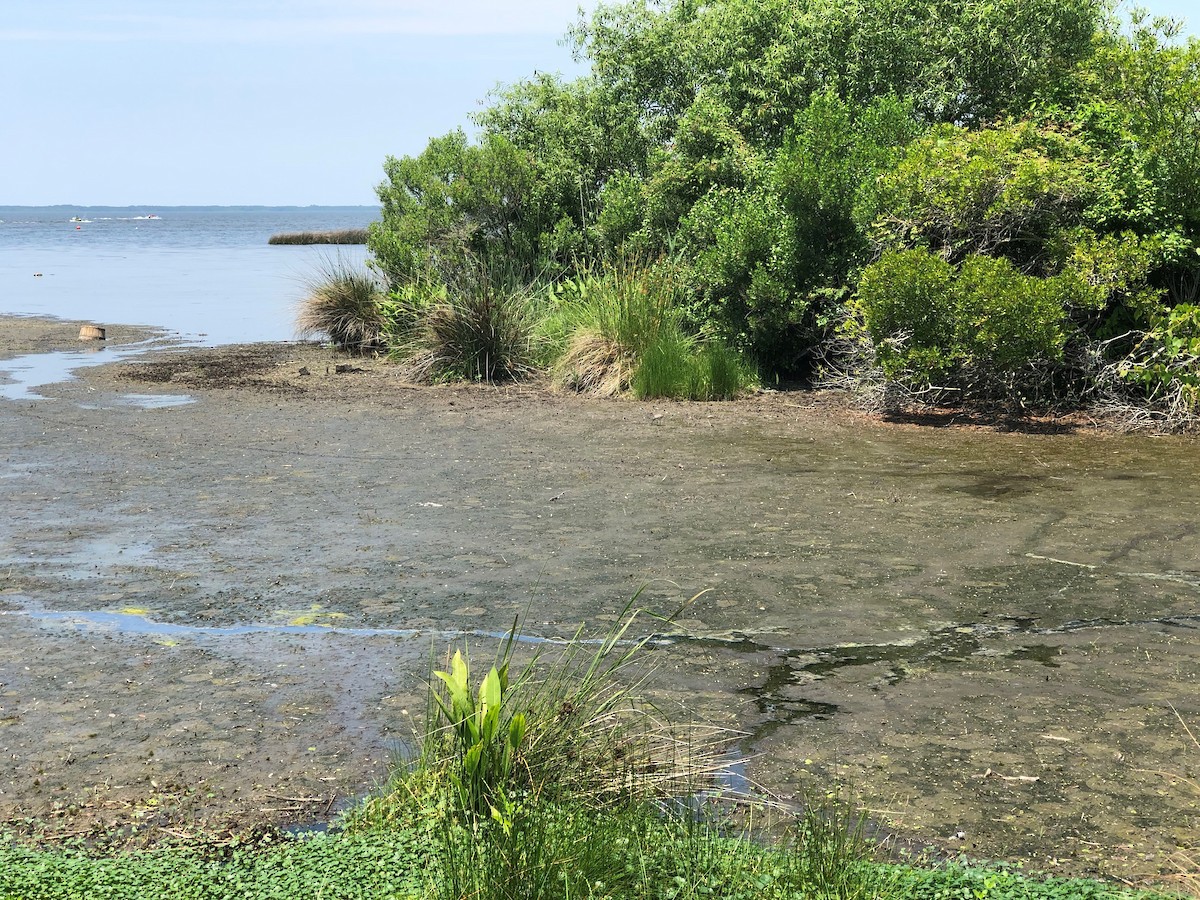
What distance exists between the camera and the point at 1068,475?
9688 mm

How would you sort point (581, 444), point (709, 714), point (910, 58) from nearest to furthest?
point (709, 714) → point (581, 444) → point (910, 58)

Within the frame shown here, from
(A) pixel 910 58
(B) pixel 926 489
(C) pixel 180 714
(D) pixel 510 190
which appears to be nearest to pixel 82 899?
(C) pixel 180 714

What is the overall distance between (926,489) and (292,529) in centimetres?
440

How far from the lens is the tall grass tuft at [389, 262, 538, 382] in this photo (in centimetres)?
1549

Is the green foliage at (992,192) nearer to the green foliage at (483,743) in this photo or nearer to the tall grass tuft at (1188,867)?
the tall grass tuft at (1188,867)

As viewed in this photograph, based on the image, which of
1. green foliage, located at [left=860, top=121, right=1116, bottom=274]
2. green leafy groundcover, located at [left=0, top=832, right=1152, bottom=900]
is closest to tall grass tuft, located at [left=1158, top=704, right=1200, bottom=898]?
green leafy groundcover, located at [left=0, top=832, right=1152, bottom=900]

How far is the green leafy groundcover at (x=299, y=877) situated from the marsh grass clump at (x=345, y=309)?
1509 cm

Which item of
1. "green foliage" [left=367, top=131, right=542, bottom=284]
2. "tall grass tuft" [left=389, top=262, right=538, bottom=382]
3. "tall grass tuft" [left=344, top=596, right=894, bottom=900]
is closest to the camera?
"tall grass tuft" [left=344, top=596, right=894, bottom=900]

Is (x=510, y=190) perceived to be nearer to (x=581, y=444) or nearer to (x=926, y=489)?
(x=581, y=444)

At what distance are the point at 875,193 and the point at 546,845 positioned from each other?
10256 millimetres

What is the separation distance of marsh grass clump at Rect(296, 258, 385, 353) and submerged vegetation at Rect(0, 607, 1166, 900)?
49.0ft

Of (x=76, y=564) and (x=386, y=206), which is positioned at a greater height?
(x=386, y=206)

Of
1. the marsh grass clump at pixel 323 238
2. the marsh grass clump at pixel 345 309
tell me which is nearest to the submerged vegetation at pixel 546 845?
the marsh grass clump at pixel 345 309

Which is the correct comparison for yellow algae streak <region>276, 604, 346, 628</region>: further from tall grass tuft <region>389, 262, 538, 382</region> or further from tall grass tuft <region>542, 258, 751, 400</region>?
tall grass tuft <region>389, 262, 538, 382</region>
